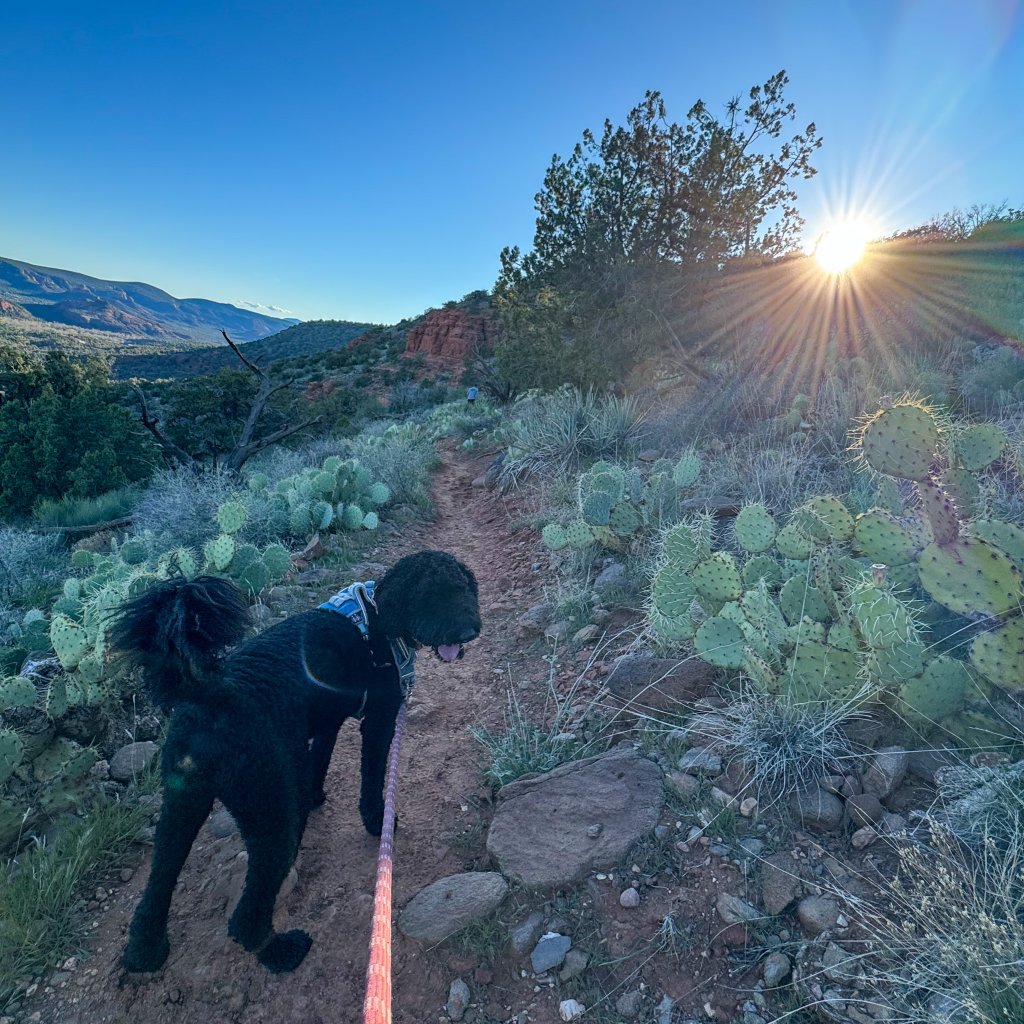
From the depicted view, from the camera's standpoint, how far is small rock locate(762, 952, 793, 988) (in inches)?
65.4

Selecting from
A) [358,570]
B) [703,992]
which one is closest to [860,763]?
[703,992]

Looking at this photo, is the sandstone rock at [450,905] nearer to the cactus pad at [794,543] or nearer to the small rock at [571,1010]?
the small rock at [571,1010]

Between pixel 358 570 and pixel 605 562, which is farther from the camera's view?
pixel 358 570

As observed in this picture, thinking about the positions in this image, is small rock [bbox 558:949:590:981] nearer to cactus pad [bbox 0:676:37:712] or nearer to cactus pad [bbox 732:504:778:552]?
cactus pad [bbox 732:504:778:552]

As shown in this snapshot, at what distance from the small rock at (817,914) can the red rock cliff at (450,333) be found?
38807 millimetres

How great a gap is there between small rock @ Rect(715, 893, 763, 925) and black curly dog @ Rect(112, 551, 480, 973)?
1298 mm

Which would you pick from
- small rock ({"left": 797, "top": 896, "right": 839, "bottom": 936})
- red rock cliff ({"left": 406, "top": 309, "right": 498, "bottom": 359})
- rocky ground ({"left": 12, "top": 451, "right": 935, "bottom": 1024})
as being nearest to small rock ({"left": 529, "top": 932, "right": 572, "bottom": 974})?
rocky ground ({"left": 12, "top": 451, "right": 935, "bottom": 1024})

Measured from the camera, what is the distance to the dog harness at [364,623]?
2625 millimetres

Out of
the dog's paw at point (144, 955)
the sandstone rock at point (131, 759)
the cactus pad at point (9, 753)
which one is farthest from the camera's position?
the sandstone rock at point (131, 759)

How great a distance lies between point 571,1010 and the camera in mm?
1783

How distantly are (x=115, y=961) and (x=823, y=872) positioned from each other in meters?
2.57

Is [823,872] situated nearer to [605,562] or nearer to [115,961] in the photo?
A: [115,961]

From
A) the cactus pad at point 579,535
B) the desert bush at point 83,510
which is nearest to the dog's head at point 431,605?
the cactus pad at point 579,535

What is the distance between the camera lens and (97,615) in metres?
3.46
